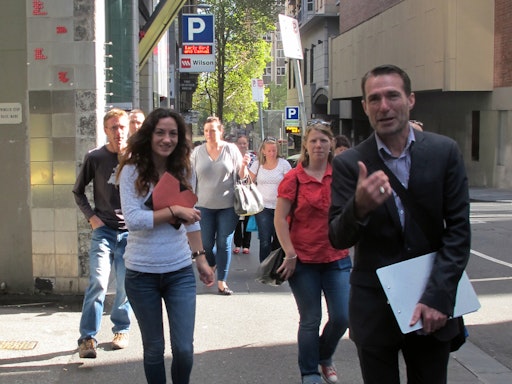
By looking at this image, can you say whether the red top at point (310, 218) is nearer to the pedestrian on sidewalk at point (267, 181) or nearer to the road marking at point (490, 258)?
the pedestrian on sidewalk at point (267, 181)

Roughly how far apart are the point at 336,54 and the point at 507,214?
82.3 feet

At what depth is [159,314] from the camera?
155 inches

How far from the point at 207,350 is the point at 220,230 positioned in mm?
2124

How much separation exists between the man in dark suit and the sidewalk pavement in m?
2.04

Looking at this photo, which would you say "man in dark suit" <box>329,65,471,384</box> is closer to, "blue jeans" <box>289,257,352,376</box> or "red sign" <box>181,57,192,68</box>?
"blue jeans" <box>289,257,352,376</box>

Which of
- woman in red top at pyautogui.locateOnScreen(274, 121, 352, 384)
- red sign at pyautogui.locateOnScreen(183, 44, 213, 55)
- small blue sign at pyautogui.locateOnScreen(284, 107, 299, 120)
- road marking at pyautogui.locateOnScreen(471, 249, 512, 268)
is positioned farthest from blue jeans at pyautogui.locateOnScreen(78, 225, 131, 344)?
small blue sign at pyautogui.locateOnScreen(284, 107, 299, 120)

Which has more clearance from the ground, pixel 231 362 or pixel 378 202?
pixel 378 202

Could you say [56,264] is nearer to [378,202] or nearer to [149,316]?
[149,316]

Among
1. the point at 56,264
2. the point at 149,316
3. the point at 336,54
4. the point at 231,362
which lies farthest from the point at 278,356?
the point at 336,54

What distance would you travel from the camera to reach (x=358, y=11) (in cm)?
4059

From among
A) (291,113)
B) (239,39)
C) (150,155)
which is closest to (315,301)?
(150,155)

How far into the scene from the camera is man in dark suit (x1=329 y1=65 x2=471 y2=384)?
9.13ft

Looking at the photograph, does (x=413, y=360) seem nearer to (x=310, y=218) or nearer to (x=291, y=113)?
(x=310, y=218)

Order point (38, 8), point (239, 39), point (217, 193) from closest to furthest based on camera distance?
point (38, 8) < point (217, 193) < point (239, 39)
